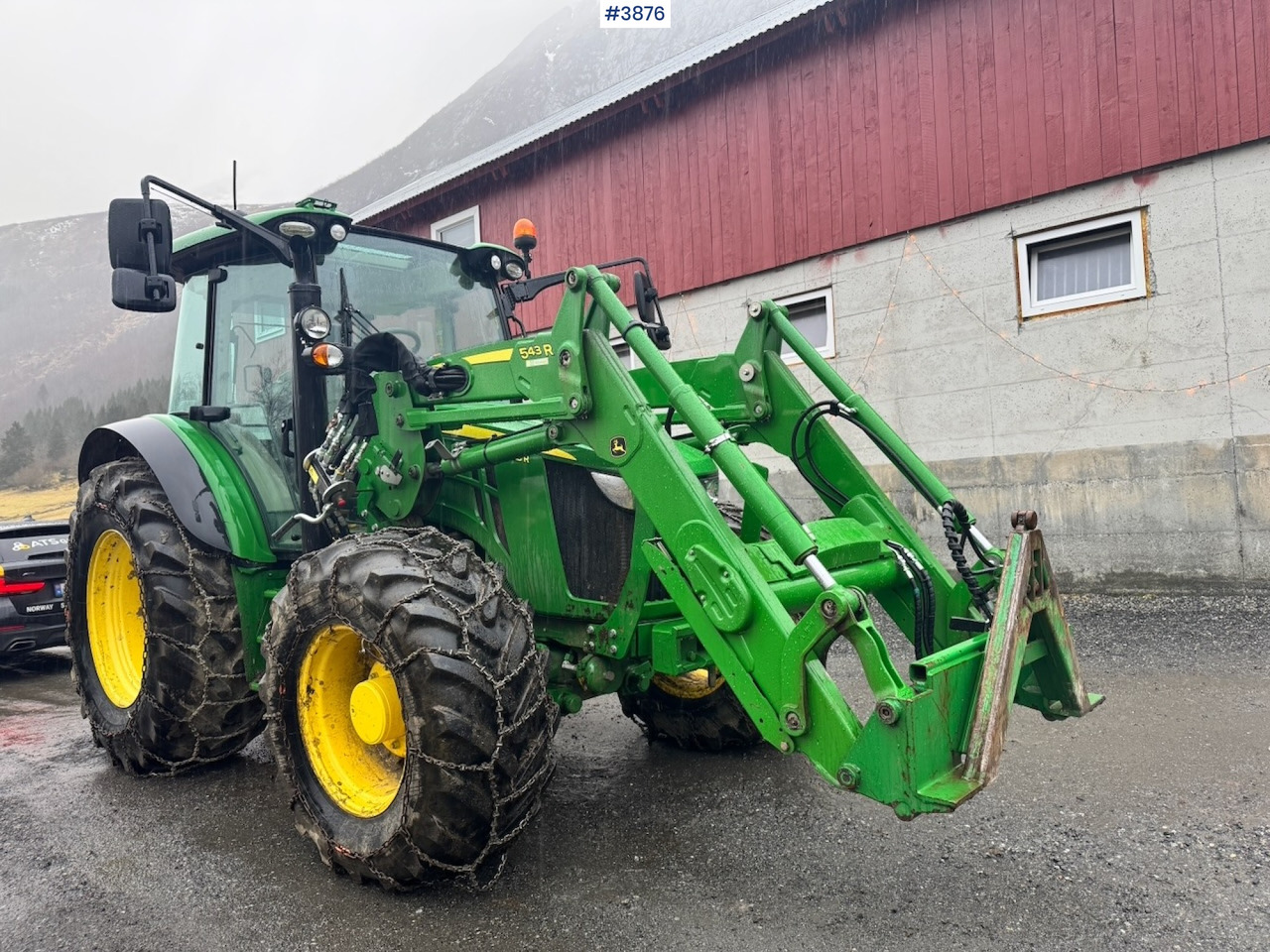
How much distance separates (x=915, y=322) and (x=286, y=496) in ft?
19.6

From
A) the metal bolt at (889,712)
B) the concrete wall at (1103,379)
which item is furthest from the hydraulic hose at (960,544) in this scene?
the concrete wall at (1103,379)

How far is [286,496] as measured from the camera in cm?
430

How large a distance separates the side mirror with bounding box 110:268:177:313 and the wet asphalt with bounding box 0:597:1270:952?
2.09m

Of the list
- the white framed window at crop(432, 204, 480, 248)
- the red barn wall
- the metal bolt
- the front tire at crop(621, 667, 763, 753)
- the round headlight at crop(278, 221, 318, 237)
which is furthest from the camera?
the white framed window at crop(432, 204, 480, 248)

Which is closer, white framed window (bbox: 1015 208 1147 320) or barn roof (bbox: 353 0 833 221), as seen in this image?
white framed window (bbox: 1015 208 1147 320)

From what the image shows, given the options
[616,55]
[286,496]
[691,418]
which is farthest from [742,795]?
[616,55]

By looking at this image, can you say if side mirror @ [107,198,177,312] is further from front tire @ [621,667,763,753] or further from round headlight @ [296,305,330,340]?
front tire @ [621,667,763,753]

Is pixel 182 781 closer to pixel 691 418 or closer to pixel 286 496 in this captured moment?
pixel 286 496

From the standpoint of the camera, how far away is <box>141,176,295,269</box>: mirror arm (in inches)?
142

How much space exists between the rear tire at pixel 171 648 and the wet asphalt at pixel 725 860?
0.21 meters

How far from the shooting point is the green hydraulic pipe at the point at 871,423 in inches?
142

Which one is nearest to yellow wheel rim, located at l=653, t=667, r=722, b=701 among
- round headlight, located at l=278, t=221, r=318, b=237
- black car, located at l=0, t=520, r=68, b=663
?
round headlight, located at l=278, t=221, r=318, b=237

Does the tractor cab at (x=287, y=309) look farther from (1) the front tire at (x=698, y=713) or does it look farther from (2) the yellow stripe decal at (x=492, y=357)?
(1) the front tire at (x=698, y=713)

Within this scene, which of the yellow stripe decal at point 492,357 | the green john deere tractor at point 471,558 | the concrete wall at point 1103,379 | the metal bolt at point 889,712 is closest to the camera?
the metal bolt at point 889,712
